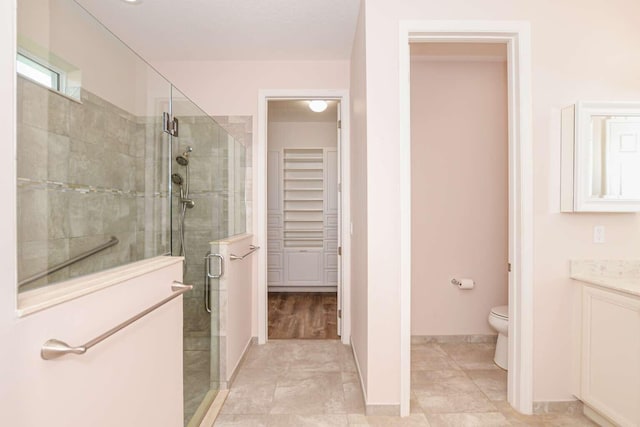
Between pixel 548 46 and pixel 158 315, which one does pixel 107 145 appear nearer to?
pixel 158 315

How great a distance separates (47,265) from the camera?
3.34ft

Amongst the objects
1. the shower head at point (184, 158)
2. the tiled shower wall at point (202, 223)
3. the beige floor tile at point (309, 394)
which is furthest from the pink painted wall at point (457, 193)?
the shower head at point (184, 158)

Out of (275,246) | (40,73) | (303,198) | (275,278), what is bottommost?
(275,278)

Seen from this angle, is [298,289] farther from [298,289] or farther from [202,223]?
[202,223]

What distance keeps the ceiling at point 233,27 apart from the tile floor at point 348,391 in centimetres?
264

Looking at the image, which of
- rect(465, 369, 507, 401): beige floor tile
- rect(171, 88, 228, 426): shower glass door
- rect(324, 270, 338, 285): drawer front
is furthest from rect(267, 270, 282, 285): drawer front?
rect(465, 369, 507, 401): beige floor tile

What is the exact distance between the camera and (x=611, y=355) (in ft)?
6.06

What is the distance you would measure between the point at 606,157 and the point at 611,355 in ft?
3.63

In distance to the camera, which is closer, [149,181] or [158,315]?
[158,315]

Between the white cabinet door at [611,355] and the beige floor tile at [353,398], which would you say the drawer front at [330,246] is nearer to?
the beige floor tile at [353,398]

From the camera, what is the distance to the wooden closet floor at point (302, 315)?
361cm

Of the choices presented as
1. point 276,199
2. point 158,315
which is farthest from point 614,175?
point 276,199

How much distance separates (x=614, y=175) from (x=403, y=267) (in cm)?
134

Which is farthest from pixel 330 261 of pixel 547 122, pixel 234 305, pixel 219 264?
pixel 547 122
